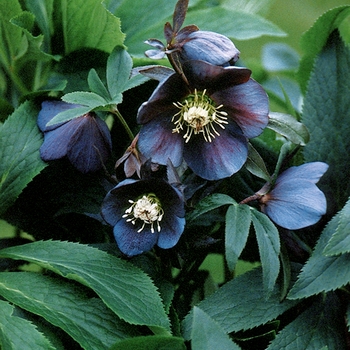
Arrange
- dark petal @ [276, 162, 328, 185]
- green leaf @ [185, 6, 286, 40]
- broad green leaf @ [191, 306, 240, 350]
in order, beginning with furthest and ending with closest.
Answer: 1. green leaf @ [185, 6, 286, 40]
2. dark petal @ [276, 162, 328, 185]
3. broad green leaf @ [191, 306, 240, 350]

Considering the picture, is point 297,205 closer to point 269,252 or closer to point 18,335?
point 269,252

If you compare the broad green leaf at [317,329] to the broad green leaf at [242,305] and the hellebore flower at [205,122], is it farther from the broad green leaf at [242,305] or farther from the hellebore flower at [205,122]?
the hellebore flower at [205,122]

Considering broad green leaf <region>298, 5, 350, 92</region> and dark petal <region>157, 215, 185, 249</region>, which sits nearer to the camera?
dark petal <region>157, 215, 185, 249</region>

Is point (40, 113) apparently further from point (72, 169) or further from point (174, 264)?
point (174, 264)

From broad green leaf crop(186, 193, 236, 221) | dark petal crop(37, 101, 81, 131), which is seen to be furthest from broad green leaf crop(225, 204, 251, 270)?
dark petal crop(37, 101, 81, 131)

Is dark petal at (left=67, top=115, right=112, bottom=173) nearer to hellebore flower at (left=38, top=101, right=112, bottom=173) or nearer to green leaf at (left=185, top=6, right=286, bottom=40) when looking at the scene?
hellebore flower at (left=38, top=101, right=112, bottom=173)

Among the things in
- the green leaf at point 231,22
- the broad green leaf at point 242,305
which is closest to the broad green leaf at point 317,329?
the broad green leaf at point 242,305

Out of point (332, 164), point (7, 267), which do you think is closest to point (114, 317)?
point (7, 267)
